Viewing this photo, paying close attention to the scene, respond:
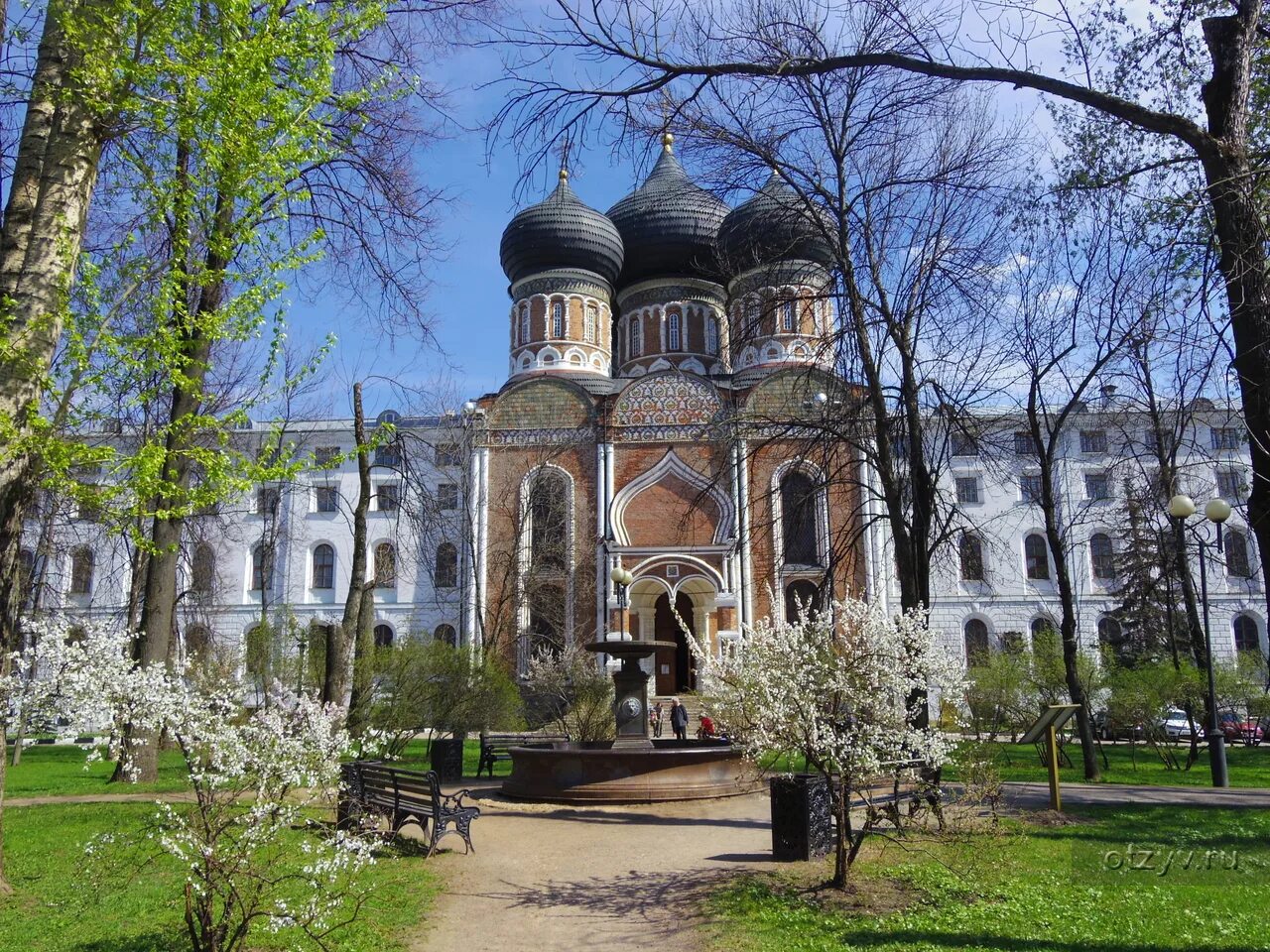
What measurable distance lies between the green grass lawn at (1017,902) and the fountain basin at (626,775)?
336 cm

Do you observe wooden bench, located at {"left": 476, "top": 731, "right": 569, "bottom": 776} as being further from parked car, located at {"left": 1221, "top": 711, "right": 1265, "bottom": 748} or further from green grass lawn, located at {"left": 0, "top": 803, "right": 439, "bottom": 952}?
parked car, located at {"left": 1221, "top": 711, "right": 1265, "bottom": 748}

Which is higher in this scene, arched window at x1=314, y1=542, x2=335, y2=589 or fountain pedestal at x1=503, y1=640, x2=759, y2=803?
arched window at x1=314, y1=542, x2=335, y2=589

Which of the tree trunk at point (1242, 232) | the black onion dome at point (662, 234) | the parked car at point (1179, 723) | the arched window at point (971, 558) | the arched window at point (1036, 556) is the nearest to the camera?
the tree trunk at point (1242, 232)

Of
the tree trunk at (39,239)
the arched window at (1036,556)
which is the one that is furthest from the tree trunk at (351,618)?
the arched window at (1036,556)

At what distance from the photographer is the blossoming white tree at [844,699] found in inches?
268

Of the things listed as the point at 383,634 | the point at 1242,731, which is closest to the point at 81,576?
the point at 383,634

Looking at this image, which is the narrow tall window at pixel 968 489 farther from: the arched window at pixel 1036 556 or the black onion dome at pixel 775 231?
the black onion dome at pixel 775 231

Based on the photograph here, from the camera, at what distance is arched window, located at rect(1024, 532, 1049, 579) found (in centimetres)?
3359

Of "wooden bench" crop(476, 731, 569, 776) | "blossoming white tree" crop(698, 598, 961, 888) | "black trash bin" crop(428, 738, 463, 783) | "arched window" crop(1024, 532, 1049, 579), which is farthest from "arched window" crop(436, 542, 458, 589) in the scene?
"blossoming white tree" crop(698, 598, 961, 888)

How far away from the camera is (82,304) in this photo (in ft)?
25.2

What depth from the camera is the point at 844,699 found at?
7.05 m

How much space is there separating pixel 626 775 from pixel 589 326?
932 inches

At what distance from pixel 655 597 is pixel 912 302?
18.6 meters

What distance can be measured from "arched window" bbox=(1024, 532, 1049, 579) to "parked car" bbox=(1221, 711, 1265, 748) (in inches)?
297
